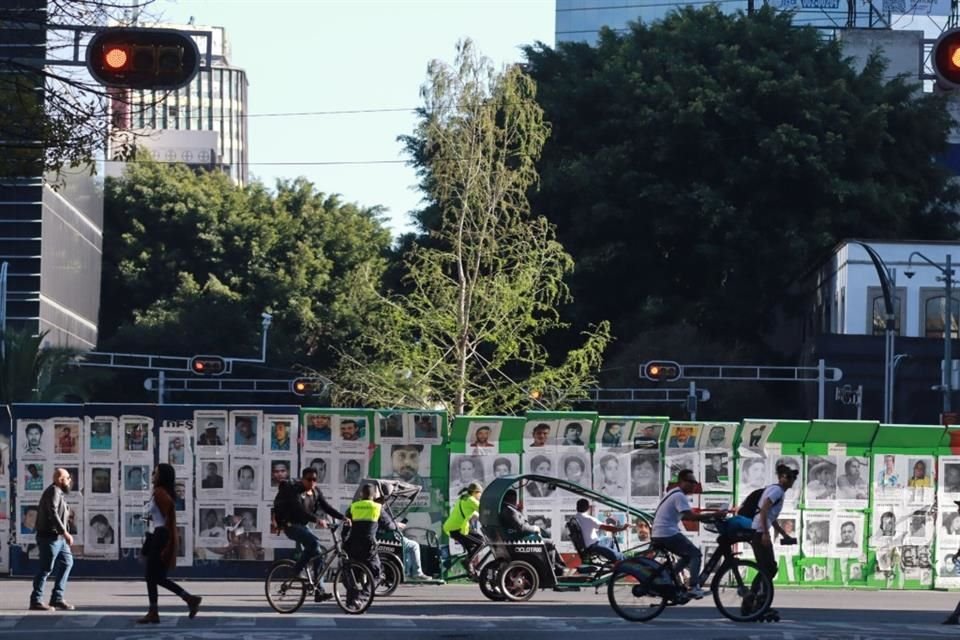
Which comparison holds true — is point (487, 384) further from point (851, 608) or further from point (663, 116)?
point (663, 116)

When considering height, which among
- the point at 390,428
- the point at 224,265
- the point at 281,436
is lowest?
the point at 281,436

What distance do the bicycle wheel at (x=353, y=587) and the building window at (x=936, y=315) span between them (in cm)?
4630

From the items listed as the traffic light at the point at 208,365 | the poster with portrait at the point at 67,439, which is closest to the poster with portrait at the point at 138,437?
the poster with portrait at the point at 67,439

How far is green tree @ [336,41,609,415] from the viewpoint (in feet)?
137

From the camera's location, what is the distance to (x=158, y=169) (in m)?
90.7

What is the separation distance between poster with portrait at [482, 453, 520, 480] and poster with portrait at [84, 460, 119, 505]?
5568mm

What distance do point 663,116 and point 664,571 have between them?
44.6 m

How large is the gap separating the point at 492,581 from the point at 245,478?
6.31 meters

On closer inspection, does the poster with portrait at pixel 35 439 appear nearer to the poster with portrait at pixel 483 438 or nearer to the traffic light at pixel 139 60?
the poster with portrait at pixel 483 438

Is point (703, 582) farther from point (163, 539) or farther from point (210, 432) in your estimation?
point (210, 432)

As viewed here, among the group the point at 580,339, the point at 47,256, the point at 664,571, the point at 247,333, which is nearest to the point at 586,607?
the point at 664,571

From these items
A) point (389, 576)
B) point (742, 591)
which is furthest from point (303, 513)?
point (742, 591)

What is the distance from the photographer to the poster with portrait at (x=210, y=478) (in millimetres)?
29609

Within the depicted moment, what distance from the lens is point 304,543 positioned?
2300 cm
